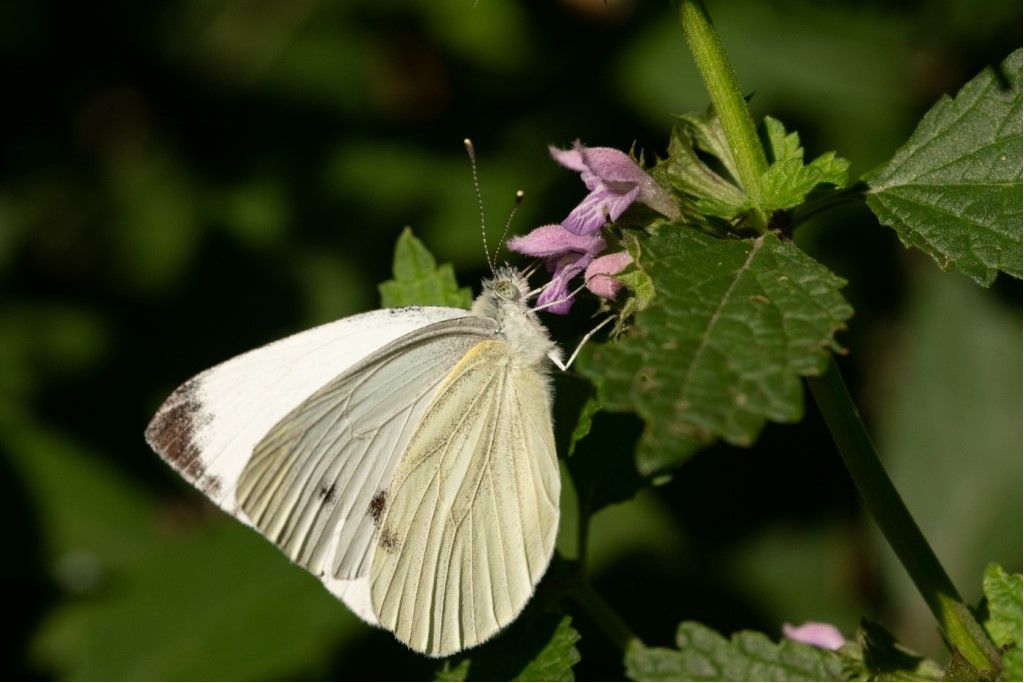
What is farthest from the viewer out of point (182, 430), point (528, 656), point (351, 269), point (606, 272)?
point (351, 269)

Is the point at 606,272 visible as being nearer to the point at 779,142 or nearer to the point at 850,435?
the point at 779,142

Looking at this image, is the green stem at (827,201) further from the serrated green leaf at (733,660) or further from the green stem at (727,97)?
the serrated green leaf at (733,660)

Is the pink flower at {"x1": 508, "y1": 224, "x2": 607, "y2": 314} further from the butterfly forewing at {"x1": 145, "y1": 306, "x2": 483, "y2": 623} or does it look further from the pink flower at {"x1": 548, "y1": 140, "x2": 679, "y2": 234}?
the butterfly forewing at {"x1": 145, "y1": 306, "x2": 483, "y2": 623}

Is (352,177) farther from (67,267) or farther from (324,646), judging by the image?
(324,646)

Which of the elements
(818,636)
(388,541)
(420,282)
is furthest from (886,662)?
(420,282)

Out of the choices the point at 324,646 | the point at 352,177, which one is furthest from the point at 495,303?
the point at 352,177

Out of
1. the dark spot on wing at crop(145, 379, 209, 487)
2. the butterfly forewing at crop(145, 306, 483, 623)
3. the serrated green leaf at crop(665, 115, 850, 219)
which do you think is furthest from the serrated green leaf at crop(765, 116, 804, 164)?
the dark spot on wing at crop(145, 379, 209, 487)
